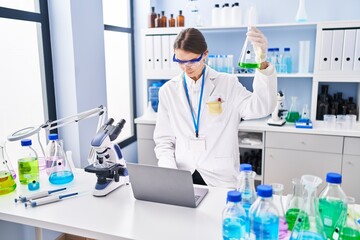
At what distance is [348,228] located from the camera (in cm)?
99

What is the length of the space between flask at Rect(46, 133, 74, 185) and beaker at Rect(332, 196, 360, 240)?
1.24 metres

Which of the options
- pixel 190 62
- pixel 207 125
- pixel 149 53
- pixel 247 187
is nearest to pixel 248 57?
pixel 190 62

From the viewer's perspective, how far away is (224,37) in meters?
3.33

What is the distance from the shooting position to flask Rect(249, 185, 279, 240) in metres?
0.97

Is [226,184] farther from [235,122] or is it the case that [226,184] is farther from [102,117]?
[102,117]

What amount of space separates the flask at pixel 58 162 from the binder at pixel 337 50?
2.25 metres

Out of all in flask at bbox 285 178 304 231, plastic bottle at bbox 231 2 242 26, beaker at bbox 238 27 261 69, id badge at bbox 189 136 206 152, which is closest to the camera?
flask at bbox 285 178 304 231

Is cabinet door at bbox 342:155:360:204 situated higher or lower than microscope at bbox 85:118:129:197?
lower

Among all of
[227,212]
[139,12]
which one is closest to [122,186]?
[227,212]

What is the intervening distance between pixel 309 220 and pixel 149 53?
2.59 m

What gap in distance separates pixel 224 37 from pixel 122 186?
7.34 feet

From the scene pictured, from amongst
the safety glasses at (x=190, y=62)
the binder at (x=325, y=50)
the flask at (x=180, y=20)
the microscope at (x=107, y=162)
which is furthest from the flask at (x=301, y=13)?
the microscope at (x=107, y=162)

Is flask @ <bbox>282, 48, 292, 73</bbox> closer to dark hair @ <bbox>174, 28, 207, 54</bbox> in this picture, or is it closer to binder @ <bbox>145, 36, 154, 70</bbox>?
binder @ <bbox>145, 36, 154, 70</bbox>

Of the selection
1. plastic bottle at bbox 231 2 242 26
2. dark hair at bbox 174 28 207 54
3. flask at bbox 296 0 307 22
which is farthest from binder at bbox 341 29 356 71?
dark hair at bbox 174 28 207 54
